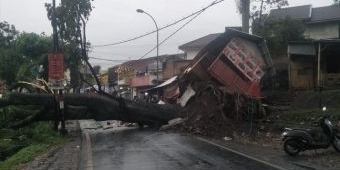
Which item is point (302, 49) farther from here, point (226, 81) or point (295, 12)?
point (295, 12)

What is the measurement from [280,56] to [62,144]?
29.0 metres

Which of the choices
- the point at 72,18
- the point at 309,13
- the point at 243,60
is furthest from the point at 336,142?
the point at 309,13

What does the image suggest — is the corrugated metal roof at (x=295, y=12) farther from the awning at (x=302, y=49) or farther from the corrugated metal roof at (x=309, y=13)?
the awning at (x=302, y=49)

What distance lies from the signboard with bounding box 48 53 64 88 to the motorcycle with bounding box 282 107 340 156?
12536 mm

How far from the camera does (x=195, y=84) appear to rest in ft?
95.6

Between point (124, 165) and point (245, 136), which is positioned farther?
point (245, 136)

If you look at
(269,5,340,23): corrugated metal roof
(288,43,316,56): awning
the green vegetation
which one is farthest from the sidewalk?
(269,5,340,23): corrugated metal roof

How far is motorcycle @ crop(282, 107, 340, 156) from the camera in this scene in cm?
1605

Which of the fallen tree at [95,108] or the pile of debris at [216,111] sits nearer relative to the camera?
the pile of debris at [216,111]

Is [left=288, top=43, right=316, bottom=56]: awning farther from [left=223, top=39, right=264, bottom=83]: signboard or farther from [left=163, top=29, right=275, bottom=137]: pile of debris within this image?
[left=223, top=39, right=264, bottom=83]: signboard

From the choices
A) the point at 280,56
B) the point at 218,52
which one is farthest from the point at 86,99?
the point at 280,56

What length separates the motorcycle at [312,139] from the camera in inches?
632

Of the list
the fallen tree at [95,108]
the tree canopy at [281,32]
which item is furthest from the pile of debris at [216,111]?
the tree canopy at [281,32]

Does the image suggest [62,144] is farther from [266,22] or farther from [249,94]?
[266,22]
